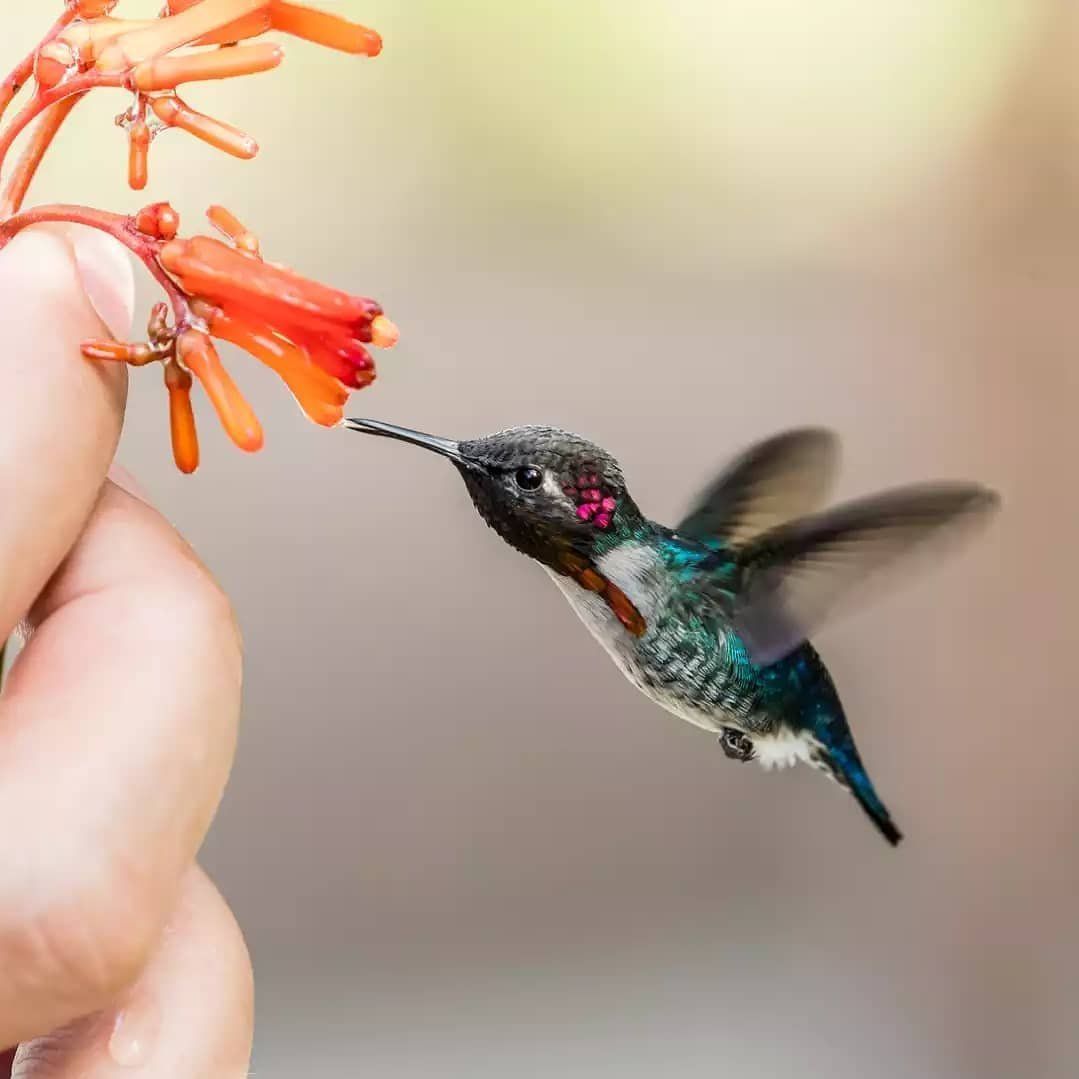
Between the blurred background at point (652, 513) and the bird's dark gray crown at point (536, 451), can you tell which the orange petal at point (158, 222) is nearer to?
the bird's dark gray crown at point (536, 451)

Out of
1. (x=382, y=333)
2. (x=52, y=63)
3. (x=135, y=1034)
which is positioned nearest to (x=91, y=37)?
(x=52, y=63)

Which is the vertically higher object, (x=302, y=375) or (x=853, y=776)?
(x=302, y=375)

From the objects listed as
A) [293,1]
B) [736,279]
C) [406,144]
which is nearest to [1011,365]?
[736,279]

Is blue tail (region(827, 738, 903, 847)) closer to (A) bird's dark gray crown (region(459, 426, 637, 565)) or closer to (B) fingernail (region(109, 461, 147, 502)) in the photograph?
(A) bird's dark gray crown (region(459, 426, 637, 565))


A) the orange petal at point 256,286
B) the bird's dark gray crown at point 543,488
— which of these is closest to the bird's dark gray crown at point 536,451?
the bird's dark gray crown at point 543,488

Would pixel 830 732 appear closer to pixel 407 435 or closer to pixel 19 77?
pixel 407 435

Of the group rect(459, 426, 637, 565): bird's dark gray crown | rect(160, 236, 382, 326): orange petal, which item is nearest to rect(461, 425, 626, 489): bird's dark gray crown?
rect(459, 426, 637, 565): bird's dark gray crown
